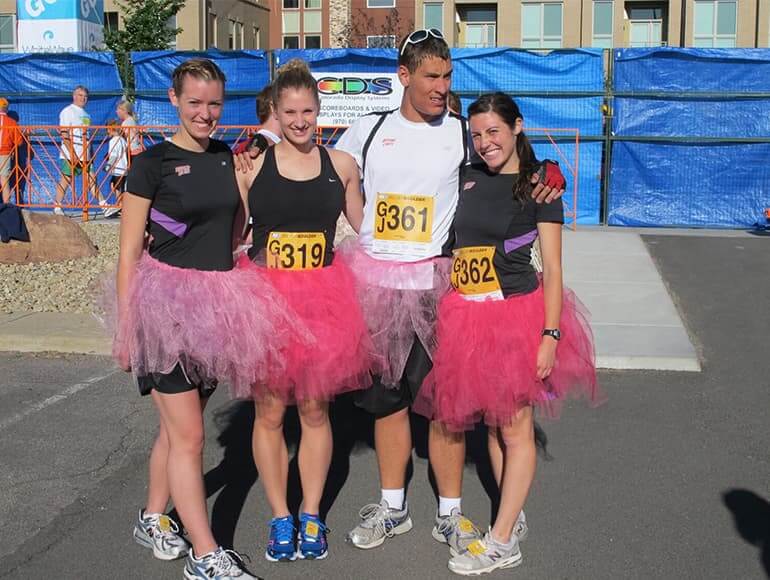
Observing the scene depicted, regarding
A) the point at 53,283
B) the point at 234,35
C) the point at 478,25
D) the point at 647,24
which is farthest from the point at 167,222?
the point at 234,35

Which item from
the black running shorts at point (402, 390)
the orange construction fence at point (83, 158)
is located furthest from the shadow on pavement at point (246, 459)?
the orange construction fence at point (83, 158)

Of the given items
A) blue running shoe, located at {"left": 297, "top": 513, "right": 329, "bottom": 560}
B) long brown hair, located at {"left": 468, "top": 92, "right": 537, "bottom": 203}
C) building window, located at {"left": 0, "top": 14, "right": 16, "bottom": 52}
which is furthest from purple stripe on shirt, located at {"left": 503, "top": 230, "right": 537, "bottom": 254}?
building window, located at {"left": 0, "top": 14, "right": 16, "bottom": 52}

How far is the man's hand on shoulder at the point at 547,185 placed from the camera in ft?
13.0

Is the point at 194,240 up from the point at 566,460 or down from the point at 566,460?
up

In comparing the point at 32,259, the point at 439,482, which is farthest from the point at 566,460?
the point at 32,259

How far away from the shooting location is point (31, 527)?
463cm

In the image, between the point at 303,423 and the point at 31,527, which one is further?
the point at 31,527

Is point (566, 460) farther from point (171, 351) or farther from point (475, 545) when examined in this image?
Answer: point (171, 351)

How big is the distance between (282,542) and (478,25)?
44.5 m

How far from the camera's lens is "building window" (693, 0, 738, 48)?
43.4m

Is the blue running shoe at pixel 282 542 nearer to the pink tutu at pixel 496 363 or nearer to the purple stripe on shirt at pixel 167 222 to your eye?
the pink tutu at pixel 496 363

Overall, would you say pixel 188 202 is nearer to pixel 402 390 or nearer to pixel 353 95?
pixel 402 390

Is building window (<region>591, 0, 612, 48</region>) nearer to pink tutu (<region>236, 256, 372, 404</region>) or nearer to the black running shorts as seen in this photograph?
the black running shorts

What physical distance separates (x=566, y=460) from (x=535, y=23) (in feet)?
137
